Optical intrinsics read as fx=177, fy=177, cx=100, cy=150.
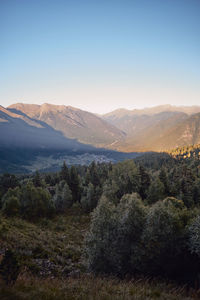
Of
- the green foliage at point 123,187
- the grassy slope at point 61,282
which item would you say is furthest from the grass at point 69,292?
the green foliage at point 123,187

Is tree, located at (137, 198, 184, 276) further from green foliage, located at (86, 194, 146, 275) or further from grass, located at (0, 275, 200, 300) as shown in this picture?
grass, located at (0, 275, 200, 300)

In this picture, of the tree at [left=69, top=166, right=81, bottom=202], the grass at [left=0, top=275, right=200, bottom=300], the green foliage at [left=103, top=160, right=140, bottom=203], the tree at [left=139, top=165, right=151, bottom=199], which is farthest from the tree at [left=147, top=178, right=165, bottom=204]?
the grass at [left=0, top=275, right=200, bottom=300]

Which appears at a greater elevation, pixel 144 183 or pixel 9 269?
pixel 9 269

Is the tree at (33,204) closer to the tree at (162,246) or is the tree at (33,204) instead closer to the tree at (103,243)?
the tree at (103,243)

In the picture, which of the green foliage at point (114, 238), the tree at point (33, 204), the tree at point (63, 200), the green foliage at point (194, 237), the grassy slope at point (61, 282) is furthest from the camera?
the tree at point (63, 200)

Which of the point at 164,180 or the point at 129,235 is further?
the point at 164,180

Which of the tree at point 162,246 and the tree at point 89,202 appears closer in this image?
the tree at point 162,246

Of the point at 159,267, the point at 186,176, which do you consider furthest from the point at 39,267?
the point at 186,176

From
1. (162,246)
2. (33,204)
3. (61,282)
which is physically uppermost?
(61,282)

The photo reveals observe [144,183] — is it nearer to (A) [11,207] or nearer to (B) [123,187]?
(B) [123,187]

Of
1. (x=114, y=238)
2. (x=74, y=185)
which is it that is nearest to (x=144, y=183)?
(x=74, y=185)

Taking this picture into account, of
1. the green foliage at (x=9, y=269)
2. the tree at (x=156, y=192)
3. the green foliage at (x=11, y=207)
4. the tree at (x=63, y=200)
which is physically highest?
the green foliage at (x=9, y=269)

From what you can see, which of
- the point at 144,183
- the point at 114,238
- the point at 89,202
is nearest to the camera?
the point at 114,238

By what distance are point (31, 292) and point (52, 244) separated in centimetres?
1725
